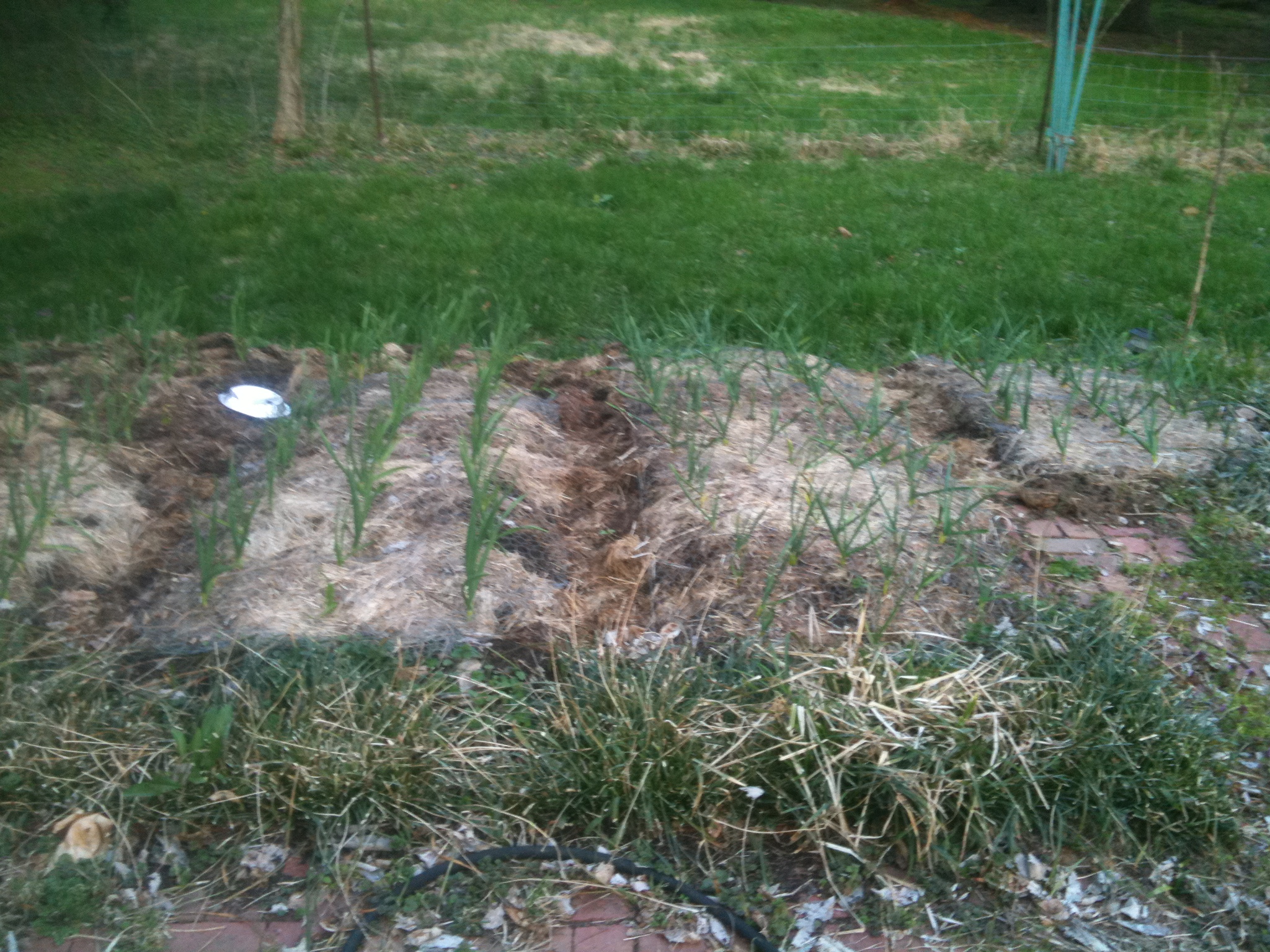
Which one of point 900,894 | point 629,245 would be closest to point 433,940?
point 900,894

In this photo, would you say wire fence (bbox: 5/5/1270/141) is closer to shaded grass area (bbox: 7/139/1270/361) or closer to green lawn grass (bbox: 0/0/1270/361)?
green lawn grass (bbox: 0/0/1270/361)

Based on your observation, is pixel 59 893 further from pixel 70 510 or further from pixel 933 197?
pixel 933 197

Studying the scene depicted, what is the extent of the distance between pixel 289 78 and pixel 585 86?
130 inches

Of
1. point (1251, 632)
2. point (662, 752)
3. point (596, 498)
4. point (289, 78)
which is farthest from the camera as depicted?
point (289, 78)

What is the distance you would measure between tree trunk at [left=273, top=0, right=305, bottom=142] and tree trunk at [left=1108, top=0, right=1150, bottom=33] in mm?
17782

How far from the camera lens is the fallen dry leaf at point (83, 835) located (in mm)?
2619

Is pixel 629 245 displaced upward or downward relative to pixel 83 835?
upward

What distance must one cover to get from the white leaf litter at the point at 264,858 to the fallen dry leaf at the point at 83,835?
0.33 meters

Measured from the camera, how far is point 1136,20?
72.3 feet

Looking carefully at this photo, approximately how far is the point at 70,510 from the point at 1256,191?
917 cm

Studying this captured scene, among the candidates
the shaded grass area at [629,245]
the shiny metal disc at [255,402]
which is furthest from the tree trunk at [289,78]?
the shiny metal disc at [255,402]

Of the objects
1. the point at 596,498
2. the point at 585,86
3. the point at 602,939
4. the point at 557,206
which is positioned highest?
the point at 585,86

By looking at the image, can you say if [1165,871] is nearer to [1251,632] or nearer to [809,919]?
[809,919]

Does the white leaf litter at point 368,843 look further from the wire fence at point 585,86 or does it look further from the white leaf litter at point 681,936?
the wire fence at point 585,86
